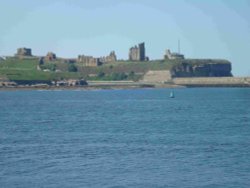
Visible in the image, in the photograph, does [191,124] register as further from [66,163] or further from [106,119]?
[66,163]

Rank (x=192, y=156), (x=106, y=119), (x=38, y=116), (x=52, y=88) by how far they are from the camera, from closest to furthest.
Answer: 1. (x=192, y=156)
2. (x=106, y=119)
3. (x=38, y=116)
4. (x=52, y=88)

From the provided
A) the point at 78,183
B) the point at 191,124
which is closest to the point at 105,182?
the point at 78,183

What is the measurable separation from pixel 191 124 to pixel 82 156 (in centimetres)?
2280

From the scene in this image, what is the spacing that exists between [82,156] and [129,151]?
2836 millimetres

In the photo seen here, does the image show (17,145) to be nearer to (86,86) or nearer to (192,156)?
(192,156)

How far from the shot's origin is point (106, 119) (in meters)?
64.0

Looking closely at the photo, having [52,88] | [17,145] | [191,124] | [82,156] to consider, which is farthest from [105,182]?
[52,88]

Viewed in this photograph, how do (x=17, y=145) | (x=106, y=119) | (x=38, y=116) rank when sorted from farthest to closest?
1. (x=38, y=116)
2. (x=106, y=119)
3. (x=17, y=145)

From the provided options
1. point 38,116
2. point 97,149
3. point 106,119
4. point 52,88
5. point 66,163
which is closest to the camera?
point 66,163

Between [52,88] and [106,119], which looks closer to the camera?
[106,119]

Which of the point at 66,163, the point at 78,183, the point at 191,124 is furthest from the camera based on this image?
the point at 191,124

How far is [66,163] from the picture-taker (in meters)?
32.7

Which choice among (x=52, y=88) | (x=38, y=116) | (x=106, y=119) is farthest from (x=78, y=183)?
(x=52, y=88)

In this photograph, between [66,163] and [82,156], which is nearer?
[66,163]
